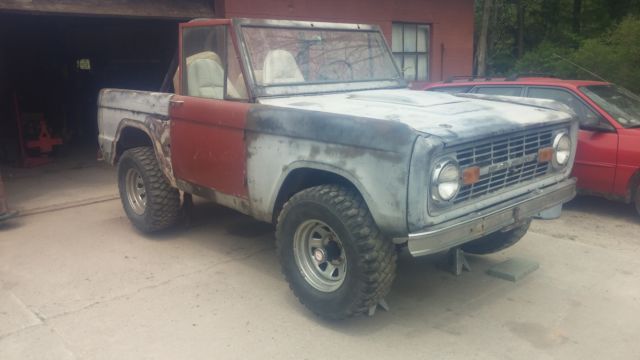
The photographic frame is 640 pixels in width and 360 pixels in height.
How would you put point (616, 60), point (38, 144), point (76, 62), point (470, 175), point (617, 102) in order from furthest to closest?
point (76, 62) < point (616, 60) < point (38, 144) < point (617, 102) < point (470, 175)

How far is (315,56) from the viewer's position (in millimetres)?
5059

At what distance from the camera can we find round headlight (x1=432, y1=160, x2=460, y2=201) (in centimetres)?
342

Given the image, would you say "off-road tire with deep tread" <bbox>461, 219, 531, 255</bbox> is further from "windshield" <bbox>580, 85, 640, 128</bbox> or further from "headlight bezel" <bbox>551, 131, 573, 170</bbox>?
"windshield" <bbox>580, 85, 640, 128</bbox>

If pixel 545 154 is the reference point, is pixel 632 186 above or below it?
below

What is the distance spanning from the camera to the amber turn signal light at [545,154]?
4.20 meters

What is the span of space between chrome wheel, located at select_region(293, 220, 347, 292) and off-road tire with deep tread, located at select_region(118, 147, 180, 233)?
2070 millimetres

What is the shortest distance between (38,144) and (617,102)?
8.97 metres

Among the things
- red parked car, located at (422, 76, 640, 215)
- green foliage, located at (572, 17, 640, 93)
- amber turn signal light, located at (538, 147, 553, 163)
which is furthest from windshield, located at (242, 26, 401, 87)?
green foliage, located at (572, 17, 640, 93)

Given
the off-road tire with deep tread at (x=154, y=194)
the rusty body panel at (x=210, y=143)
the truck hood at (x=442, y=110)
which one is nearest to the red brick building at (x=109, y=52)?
the off-road tire with deep tread at (x=154, y=194)

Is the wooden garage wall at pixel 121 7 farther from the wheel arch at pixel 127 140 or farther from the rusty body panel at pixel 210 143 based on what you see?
the rusty body panel at pixel 210 143

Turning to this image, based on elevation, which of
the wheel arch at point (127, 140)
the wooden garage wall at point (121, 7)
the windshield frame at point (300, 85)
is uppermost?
the wooden garage wall at point (121, 7)

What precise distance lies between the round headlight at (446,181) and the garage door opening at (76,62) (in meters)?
10.2

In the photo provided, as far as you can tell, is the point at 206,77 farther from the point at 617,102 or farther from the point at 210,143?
the point at 617,102

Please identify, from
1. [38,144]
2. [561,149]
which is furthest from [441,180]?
[38,144]
